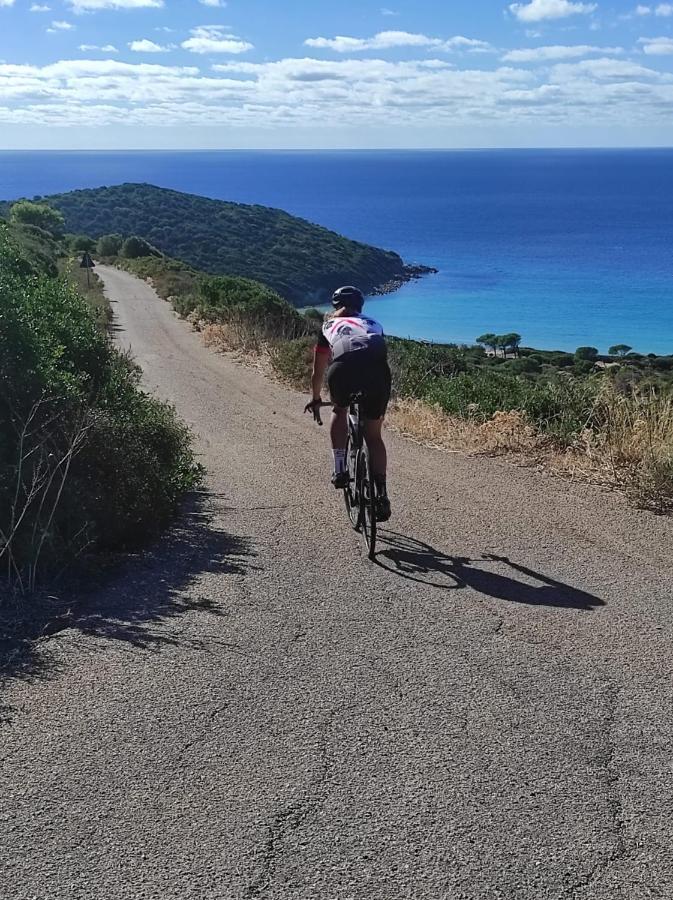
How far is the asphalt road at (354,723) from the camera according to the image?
2680 millimetres

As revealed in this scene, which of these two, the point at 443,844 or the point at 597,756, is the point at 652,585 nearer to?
the point at 597,756

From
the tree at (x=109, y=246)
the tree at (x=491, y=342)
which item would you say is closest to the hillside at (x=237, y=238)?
the tree at (x=109, y=246)

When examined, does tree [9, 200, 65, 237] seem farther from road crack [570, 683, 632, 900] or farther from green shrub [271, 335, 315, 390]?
road crack [570, 683, 632, 900]

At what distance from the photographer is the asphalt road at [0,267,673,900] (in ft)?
8.79

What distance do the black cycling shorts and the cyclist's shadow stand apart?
952mm

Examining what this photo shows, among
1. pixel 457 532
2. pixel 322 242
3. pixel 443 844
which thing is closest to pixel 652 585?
pixel 457 532

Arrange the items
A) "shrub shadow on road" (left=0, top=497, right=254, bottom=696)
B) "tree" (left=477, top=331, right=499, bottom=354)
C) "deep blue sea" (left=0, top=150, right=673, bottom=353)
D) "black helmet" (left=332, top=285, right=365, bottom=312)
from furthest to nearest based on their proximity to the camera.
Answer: "deep blue sea" (left=0, top=150, right=673, bottom=353) → "tree" (left=477, top=331, right=499, bottom=354) → "black helmet" (left=332, top=285, right=365, bottom=312) → "shrub shadow on road" (left=0, top=497, right=254, bottom=696)

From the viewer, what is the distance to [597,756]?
3285mm

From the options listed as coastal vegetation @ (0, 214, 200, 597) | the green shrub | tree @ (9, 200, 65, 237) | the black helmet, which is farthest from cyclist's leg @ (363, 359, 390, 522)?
tree @ (9, 200, 65, 237)

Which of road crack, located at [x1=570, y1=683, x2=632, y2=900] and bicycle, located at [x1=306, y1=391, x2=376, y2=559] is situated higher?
bicycle, located at [x1=306, y1=391, x2=376, y2=559]

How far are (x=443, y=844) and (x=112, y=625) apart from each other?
2.25 m

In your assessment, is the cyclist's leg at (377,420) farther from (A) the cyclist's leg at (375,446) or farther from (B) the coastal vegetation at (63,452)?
(B) the coastal vegetation at (63,452)

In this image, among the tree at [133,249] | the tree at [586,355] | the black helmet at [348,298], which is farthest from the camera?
the tree at [133,249]

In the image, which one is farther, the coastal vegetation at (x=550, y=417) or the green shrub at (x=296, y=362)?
the green shrub at (x=296, y=362)
